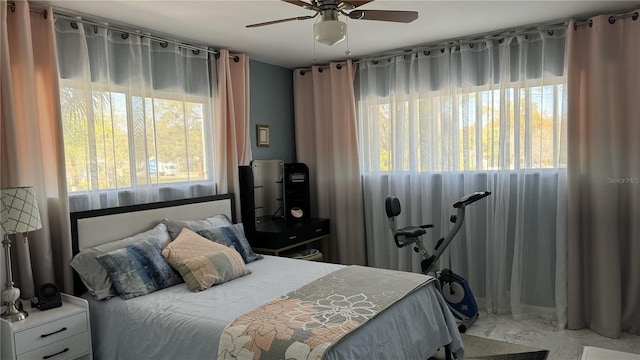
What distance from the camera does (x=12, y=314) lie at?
2.41 m

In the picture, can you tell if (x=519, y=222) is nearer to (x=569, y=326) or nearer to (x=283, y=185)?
(x=569, y=326)

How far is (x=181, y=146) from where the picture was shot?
12.6 feet

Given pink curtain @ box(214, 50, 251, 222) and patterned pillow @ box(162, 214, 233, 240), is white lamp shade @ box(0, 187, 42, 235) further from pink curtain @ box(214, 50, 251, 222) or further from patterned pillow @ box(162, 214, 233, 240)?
pink curtain @ box(214, 50, 251, 222)

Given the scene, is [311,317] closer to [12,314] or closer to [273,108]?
[12,314]

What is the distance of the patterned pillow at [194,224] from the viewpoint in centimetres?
341

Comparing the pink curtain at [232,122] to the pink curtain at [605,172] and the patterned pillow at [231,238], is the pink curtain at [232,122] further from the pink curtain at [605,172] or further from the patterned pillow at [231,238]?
the pink curtain at [605,172]

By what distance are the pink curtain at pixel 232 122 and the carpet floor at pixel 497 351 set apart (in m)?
2.32

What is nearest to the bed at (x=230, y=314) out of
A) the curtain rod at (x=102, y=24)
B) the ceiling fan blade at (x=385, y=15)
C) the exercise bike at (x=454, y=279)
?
the exercise bike at (x=454, y=279)

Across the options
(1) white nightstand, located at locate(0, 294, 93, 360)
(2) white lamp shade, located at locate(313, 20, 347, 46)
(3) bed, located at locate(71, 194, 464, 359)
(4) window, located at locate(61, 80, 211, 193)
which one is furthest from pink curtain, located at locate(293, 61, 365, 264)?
(1) white nightstand, located at locate(0, 294, 93, 360)

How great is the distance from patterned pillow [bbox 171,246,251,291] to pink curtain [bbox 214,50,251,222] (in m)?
1.08

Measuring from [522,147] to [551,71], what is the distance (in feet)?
2.24

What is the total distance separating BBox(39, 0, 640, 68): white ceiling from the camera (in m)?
3.00

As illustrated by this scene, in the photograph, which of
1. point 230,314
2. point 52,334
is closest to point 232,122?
point 230,314

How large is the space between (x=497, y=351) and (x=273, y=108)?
3.25 metres
